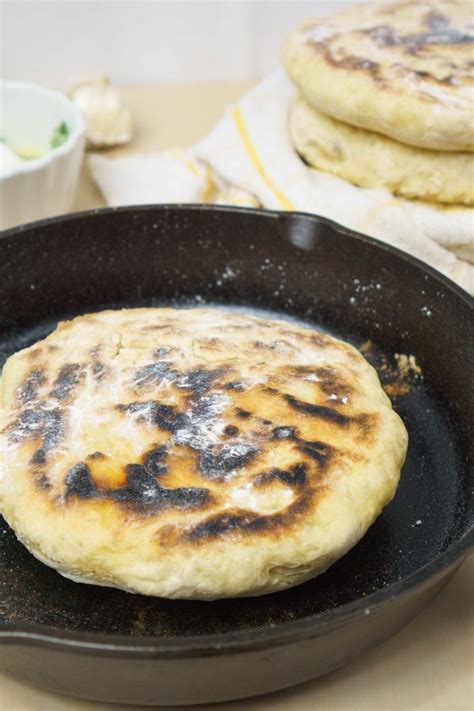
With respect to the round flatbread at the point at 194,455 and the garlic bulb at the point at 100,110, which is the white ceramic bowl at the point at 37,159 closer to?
the garlic bulb at the point at 100,110

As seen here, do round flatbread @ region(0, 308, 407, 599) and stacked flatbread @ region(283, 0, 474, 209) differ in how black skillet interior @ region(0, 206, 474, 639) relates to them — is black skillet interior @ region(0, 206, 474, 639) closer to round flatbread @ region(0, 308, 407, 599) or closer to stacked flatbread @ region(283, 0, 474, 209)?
round flatbread @ region(0, 308, 407, 599)

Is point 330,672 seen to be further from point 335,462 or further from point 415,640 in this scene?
point 335,462

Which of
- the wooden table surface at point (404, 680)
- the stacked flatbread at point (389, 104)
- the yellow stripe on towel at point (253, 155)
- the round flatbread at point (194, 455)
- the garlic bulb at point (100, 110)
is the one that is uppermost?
the stacked flatbread at point (389, 104)

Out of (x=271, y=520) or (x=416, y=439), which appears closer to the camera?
(x=271, y=520)

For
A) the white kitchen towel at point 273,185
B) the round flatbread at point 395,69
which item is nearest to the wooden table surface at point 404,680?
the white kitchen towel at point 273,185

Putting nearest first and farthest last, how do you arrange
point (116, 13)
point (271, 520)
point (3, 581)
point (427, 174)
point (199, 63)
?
point (271, 520) < point (3, 581) < point (427, 174) < point (116, 13) < point (199, 63)

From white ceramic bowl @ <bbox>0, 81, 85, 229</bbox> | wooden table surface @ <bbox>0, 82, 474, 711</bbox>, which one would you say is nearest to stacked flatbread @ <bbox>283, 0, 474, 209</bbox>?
white ceramic bowl @ <bbox>0, 81, 85, 229</bbox>

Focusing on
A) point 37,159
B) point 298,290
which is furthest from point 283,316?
point 37,159

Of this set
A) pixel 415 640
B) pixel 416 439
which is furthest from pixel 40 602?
pixel 416 439
